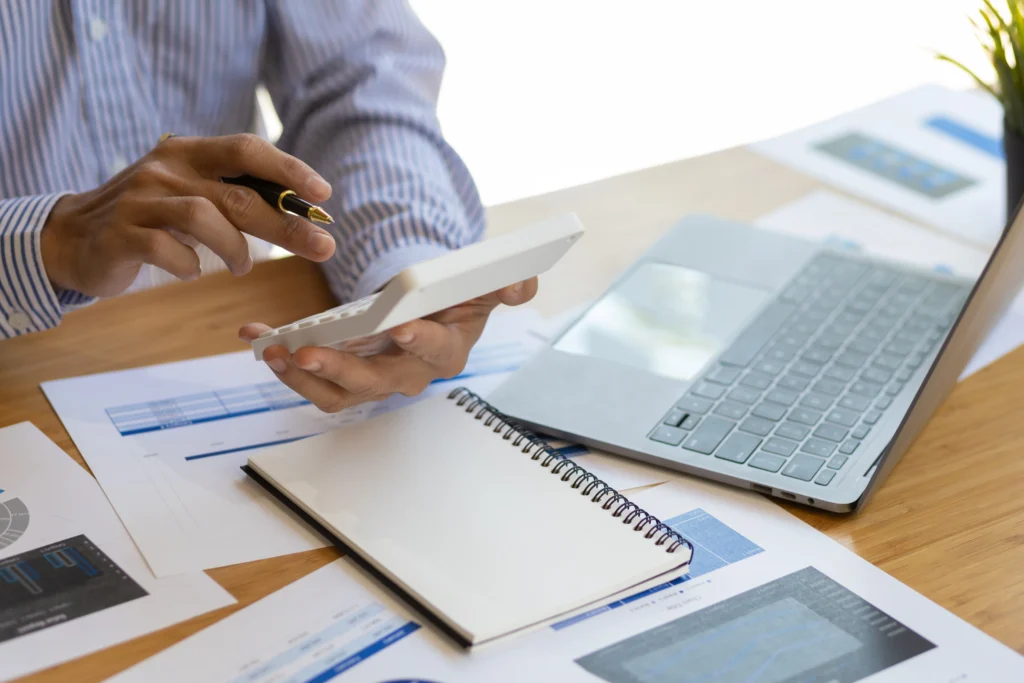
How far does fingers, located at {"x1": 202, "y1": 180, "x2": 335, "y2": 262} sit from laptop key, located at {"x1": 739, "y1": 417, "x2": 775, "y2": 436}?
0.33 meters

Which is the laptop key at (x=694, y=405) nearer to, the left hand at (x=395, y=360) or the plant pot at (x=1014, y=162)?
the left hand at (x=395, y=360)

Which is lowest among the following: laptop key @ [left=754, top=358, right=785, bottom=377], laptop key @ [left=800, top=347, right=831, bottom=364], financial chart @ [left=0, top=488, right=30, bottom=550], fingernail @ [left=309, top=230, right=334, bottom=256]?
laptop key @ [left=800, top=347, right=831, bottom=364]

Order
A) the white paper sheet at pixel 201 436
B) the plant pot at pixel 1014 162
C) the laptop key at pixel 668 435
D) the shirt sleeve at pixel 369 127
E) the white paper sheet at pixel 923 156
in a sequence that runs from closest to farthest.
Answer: the white paper sheet at pixel 201 436
the laptop key at pixel 668 435
the shirt sleeve at pixel 369 127
the plant pot at pixel 1014 162
the white paper sheet at pixel 923 156

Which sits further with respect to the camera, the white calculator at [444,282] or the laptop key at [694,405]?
the laptop key at [694,405]

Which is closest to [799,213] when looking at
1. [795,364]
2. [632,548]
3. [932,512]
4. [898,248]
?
[898,248]

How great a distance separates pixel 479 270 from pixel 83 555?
30 centimetres

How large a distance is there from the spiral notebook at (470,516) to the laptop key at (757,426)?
0.47 ft

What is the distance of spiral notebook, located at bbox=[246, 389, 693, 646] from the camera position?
2.11 feet

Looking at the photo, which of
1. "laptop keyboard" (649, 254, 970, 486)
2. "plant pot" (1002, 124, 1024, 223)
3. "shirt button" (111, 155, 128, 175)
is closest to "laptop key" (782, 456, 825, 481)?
"laptop keyboard" (649, 254, 970, 486)

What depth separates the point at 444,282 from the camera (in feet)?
2.09

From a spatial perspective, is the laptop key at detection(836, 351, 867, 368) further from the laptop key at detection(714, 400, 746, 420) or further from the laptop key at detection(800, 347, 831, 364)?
the laptop key at detection(714, 400, 746, 420)

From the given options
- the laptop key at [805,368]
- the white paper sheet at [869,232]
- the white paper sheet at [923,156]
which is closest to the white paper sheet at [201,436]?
the laptop key at [805,368]

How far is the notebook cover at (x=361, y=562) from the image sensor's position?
0.63 meters

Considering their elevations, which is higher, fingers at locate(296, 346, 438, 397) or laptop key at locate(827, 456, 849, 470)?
fingers at locate(296, 346, 438, 397)
